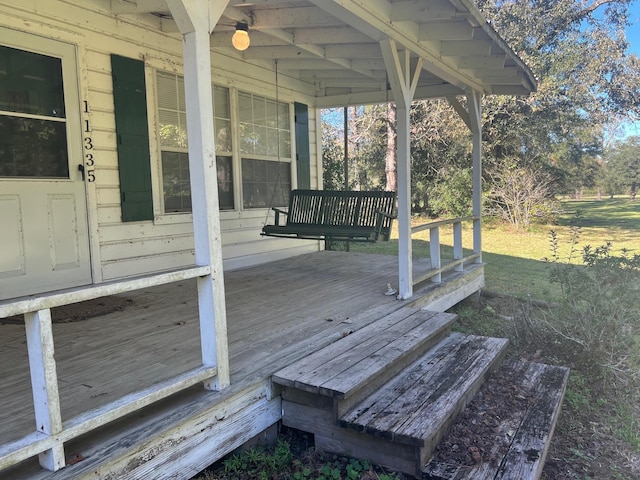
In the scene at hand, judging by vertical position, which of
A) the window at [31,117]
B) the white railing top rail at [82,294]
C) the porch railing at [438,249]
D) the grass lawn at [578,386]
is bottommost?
the grass lawn at [578,386]

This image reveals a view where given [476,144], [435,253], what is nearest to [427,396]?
[435,253]

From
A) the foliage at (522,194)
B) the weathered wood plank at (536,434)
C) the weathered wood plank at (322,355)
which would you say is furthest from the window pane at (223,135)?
the foliage at (522,194)

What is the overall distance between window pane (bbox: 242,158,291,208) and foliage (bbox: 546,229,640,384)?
3.41 m

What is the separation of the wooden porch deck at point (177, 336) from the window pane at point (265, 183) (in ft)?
3.98

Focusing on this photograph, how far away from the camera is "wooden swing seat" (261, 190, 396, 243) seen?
4742 mm

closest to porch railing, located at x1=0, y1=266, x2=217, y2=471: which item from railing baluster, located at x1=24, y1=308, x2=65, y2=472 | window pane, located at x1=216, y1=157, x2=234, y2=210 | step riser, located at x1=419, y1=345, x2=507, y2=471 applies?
railing baluster, located at x1=24, y1=308, x2=65, y2=472

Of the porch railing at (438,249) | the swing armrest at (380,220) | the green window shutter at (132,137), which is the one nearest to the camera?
the green window shutter at (132,137)

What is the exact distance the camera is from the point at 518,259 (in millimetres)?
9234

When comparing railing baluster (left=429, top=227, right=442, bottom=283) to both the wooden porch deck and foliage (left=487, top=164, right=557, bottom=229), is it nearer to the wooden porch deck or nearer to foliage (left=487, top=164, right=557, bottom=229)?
the wooden porch deck

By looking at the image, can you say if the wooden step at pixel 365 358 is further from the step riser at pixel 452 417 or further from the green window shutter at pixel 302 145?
the green window shutter at pixel 302 145

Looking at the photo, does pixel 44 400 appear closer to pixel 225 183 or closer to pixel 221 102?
pixel 225 183

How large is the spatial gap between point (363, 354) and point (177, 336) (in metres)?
1.15

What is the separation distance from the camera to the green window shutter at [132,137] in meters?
3.99

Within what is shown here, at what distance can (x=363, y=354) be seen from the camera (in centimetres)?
261
